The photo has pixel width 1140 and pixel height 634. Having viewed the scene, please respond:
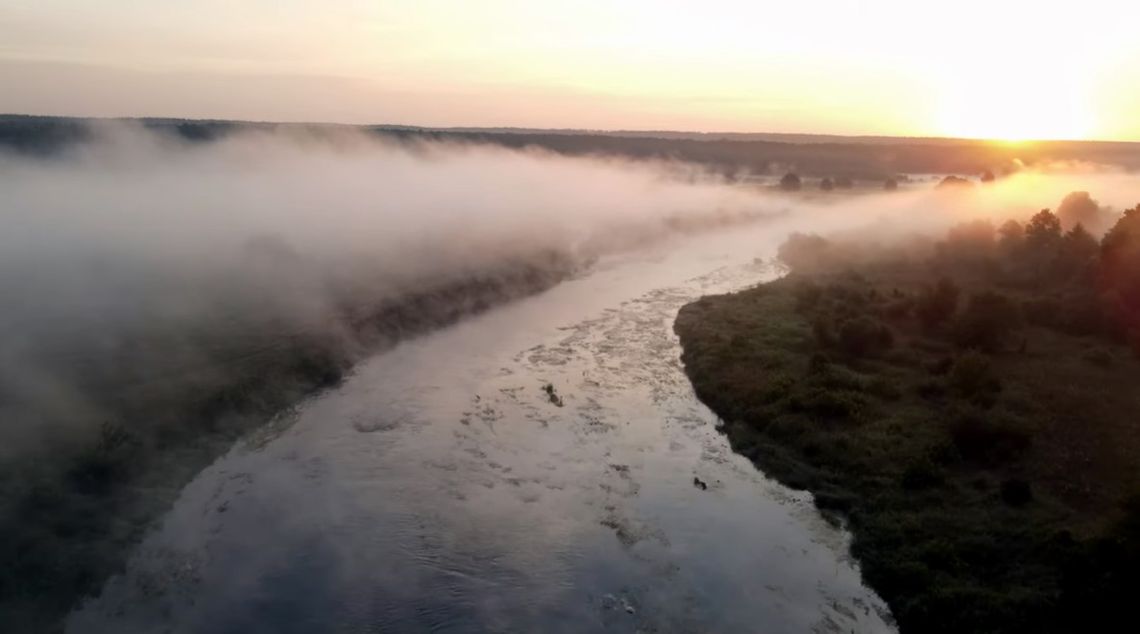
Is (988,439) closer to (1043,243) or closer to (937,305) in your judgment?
(937,305)

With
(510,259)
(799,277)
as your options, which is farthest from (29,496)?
(799,277)

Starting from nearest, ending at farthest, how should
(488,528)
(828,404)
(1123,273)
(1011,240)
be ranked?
(488,528)
(828,404)
(1123,273)
(1011,240)

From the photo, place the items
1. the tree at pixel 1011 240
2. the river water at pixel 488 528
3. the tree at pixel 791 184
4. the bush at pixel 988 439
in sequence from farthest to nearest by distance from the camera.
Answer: the tree at pixel 791 184 < the tree at pixel 1011 240 < the bush at pixel 988 439 < the river water at pixel 488 528

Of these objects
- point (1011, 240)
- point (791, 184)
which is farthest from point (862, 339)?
point (791, 184)

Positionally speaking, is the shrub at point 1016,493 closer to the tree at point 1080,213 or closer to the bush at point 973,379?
the bush at point 973,379

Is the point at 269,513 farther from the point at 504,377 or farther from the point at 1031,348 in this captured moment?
the point at 1031,348

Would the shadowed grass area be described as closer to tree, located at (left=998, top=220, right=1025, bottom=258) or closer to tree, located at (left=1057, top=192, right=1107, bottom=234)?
tree, located at (left=998, top=220, right=1025, bottom=258)

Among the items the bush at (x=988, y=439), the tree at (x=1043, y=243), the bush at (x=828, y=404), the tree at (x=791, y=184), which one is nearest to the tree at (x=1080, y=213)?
the tree at (x=1043, y=243)
